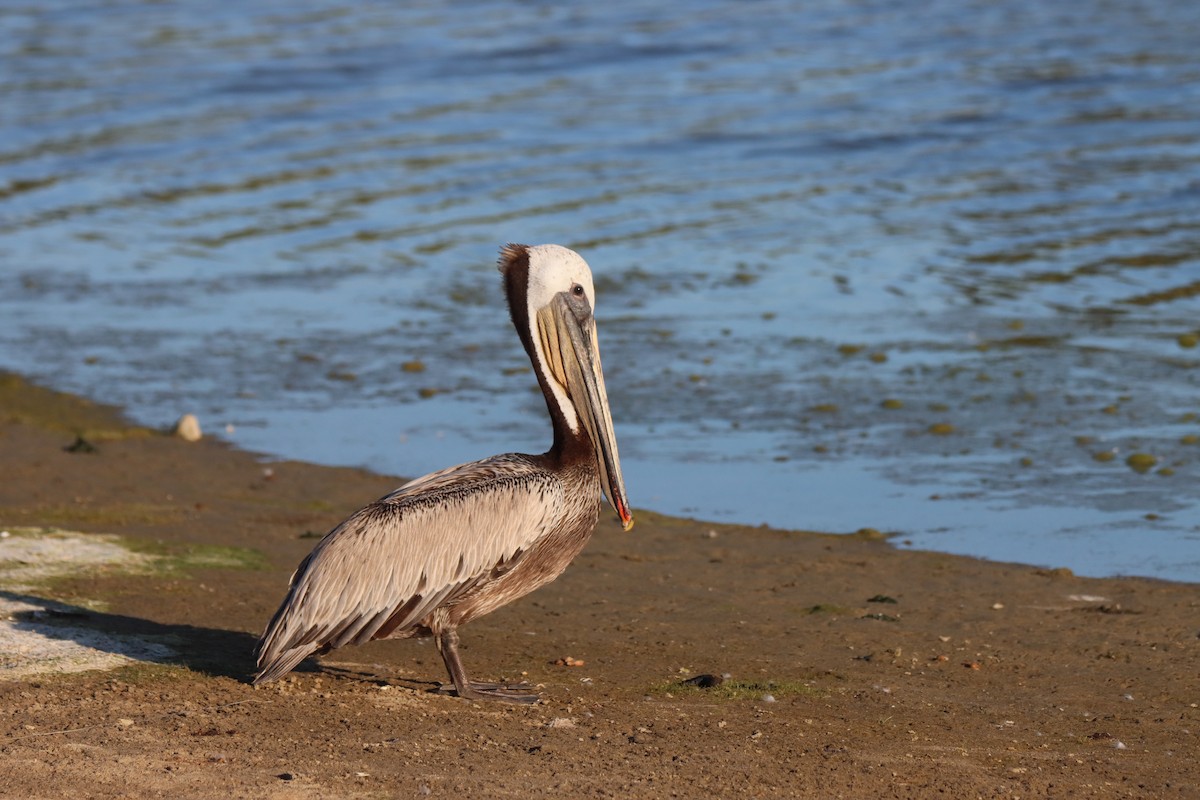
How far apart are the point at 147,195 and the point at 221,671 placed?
40.7 ft

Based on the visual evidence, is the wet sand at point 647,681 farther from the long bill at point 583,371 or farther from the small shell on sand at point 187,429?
the small shell on sand at point 187,429

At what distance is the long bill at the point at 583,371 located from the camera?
5.79 metres

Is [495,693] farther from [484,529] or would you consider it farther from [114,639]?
[114,639]

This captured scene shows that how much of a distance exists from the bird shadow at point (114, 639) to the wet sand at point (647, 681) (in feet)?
0.07

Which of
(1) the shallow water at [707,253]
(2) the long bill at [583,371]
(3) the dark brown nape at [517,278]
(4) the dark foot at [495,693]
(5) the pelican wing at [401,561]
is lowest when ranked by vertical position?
(1) the shallow water at [707,253]

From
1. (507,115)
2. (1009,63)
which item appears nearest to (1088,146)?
(1009,63)

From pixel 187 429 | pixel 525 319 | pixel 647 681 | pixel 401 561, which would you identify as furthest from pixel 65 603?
pixel 187 429

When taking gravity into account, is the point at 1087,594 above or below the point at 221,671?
below

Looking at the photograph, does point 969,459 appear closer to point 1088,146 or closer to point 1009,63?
point 1088,146

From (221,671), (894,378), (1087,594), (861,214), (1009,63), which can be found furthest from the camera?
(1009,63)

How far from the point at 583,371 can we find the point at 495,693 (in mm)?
1152

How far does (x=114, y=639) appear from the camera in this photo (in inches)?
233

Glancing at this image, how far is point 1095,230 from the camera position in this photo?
45.8 feet

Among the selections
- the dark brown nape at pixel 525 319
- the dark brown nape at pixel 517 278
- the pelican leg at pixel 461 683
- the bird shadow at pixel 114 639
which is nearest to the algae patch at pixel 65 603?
the bird shadow at pixel 114 639
